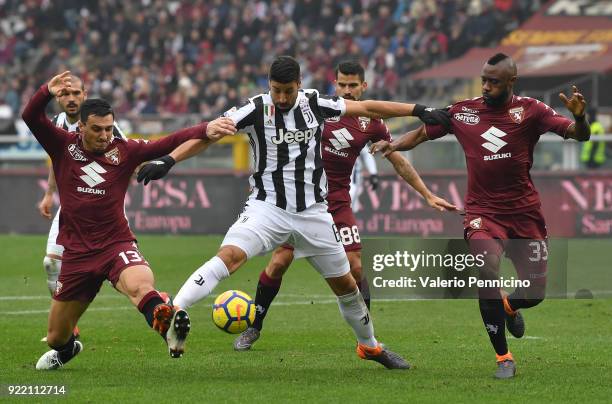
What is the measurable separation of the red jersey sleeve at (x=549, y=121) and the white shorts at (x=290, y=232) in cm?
175

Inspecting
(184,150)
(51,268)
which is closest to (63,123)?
(51,268)

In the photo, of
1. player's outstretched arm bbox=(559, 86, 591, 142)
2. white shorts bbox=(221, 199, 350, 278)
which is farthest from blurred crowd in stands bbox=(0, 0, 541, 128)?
white shorts bbox=(221, 199, 350, 278)

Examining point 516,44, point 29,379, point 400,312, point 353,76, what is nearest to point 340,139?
point 353,76

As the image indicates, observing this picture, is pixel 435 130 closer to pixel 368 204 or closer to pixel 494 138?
pixel 494 138

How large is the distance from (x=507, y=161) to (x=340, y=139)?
197 cm

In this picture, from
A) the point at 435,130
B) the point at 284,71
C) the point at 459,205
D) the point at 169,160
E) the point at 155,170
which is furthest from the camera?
the point at 459,205

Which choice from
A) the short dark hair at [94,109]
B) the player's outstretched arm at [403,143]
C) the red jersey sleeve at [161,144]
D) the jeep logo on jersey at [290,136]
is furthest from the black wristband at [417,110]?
the short dark hair at [94,109]

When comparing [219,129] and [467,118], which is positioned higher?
[219,129]

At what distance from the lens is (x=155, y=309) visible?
26.6ft

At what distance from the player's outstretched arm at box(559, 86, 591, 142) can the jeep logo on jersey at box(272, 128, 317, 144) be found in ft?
6.01

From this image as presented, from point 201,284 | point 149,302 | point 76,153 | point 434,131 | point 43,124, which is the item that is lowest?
point 149,302

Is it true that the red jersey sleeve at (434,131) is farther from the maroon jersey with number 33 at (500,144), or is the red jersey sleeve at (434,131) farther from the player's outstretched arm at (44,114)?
the player's outstretched arm at (44,114)

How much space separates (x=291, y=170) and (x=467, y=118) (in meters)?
1.48

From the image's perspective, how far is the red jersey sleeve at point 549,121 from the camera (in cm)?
916
